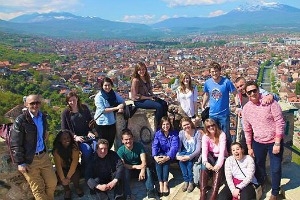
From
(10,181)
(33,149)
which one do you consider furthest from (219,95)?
(10,181)

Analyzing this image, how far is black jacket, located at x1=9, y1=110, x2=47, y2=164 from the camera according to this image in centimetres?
335

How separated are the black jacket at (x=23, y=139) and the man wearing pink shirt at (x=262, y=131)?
2.00 meters

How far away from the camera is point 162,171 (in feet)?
12.9

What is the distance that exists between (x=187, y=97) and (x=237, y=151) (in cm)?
109

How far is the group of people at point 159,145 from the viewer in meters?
3.40

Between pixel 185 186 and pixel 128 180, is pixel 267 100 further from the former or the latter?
pixel 128 180

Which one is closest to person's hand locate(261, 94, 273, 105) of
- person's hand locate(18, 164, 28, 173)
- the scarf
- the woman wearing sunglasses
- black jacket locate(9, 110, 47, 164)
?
the woman wearing sunglasses

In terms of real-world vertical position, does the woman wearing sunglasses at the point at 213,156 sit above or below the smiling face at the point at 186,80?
below

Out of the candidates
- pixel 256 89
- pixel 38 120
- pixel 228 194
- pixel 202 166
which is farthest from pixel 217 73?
pixel 38 120

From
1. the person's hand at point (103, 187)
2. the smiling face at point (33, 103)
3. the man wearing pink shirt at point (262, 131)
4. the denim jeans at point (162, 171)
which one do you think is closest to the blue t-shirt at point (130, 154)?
the denim jeans at point (162, 171)

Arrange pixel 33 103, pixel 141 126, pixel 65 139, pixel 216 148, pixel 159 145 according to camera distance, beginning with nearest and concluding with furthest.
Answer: pixel 33 103 < pixel 216 148 < pixel 65 139 < pixel 159 145 < pixel 141 126

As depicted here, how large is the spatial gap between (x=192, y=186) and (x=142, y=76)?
133cm

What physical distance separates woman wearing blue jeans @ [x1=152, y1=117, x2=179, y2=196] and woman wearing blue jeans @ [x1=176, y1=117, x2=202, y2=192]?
8cm

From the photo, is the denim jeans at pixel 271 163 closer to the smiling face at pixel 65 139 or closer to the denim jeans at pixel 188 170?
the denim jeans at pixel 188 170
